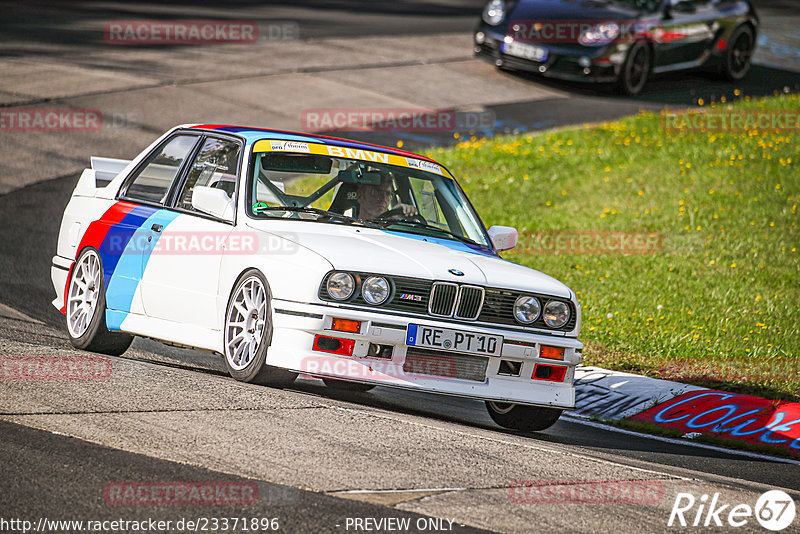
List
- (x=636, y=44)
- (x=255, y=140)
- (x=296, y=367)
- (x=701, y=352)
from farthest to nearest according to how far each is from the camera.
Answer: (x=636, y=44) → (x=701, y=352) → (x=255, y=140) → (x=296, y=367)

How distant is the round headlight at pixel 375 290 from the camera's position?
6.52 meters

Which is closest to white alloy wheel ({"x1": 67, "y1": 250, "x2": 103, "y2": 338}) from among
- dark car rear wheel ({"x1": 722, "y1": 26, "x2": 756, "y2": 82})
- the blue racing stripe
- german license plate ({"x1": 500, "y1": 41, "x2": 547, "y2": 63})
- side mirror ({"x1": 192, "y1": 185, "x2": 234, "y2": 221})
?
side mirror ({"x1": 192, "y1": 185, "x2": 234, "y2": 221})

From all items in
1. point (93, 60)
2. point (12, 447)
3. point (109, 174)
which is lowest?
point (12, 447)

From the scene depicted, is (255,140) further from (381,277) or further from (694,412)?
(694,412)

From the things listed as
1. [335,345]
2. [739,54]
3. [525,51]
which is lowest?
[335,345]

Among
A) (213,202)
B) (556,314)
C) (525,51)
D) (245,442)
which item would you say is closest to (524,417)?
(556,314)

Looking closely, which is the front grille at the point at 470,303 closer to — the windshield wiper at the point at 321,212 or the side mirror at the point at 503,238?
the windshield wiper at the point at 321,212

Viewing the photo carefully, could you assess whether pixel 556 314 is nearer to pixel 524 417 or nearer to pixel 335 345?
pixel 524 417

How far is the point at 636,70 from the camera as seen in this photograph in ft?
65.7

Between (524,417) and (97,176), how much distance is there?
3783mm

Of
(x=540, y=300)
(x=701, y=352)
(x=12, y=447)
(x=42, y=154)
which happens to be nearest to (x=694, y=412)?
(x=701, y=352)

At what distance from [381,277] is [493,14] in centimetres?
1402

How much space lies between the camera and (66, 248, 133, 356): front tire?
7965 mm

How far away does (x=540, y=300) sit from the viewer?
6.96 m
